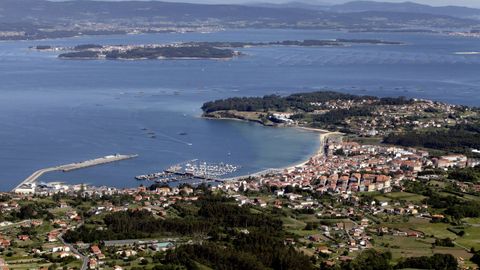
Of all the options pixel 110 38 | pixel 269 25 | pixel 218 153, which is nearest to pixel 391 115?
pixel 218 153

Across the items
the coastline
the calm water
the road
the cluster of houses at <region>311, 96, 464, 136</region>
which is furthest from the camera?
the cluster of houses at <region>311, 96, 464, 136</region>

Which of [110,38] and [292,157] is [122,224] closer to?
[292,157]

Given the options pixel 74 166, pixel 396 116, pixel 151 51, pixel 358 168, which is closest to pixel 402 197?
pixel 358 168

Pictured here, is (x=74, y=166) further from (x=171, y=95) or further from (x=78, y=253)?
(x=171, y=95)

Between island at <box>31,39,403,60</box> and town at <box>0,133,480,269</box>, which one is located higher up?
town at <box>0,133,480,269</box>

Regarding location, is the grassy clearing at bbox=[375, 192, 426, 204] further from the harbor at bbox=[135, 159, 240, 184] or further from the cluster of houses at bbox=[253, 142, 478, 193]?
the harbor at bbox=[135, 159, 240, 184]

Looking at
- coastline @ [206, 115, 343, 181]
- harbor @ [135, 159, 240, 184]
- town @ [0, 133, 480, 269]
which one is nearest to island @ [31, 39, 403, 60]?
coastline @ [206, 115, 343, 181]

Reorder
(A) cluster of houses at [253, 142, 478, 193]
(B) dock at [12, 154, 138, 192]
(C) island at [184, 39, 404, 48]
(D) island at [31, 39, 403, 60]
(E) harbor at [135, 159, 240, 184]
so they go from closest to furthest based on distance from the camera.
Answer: (A) cluster of houses at [253, 142, 478, 193], (B) dock at [12, 154, 138, 192], (E) harbor at [135, 159, 240, 184], (D) island at [31, 39, 403, 60], (C) island at [184, 39, 404, 48]

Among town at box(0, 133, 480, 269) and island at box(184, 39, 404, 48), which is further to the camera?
island at box(184, 39, 404, 48)

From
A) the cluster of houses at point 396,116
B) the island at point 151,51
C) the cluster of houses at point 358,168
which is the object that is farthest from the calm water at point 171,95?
the cluster of houses at point 396,116

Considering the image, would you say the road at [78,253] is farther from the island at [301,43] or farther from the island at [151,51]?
the island at [301,43]
